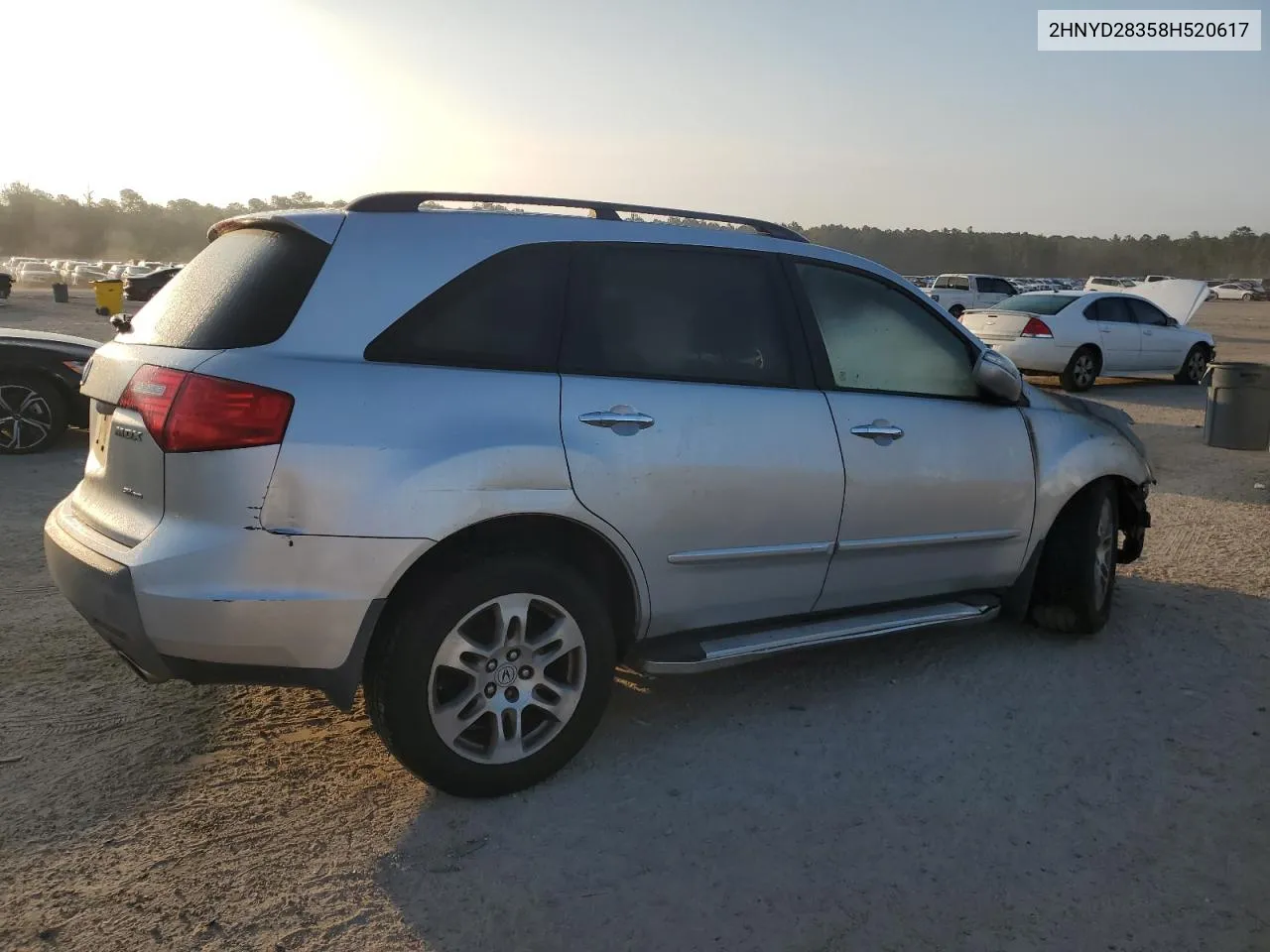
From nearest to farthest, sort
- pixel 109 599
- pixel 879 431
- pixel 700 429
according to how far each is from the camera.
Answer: pixel 109 599
pixel 700 429
pixel 879 431

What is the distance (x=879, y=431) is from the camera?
3.90m

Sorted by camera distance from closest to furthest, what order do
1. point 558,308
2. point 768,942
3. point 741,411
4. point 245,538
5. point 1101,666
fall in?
point 768,942 < point 245,538 < point 558,308 < point 741,411 < point 1101,666

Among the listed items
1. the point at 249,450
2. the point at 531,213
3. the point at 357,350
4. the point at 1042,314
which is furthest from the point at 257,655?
the point at 1042,314

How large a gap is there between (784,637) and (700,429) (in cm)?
88

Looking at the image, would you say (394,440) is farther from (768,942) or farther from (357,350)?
(768,942)

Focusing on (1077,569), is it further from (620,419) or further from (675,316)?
(620,419)

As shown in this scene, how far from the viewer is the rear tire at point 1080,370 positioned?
15.9 metres

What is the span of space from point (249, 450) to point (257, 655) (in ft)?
1.91

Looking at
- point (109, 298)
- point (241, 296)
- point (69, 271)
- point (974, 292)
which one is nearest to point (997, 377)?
point (241, 296)

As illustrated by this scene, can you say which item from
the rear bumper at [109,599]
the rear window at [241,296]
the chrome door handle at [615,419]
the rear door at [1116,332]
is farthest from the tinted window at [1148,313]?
the rear bumper at [109,599]

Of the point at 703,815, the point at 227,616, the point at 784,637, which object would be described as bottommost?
the point at 703,815

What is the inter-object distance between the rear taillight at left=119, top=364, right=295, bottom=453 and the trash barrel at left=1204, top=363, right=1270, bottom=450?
34.2 feet

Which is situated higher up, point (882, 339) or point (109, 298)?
point (109, 298)

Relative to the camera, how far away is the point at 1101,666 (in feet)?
14.7
